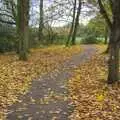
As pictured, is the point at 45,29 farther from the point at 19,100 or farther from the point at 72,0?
the point at 19,100

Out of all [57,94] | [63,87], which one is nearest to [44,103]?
[57,94]

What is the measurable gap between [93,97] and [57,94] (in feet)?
4.06

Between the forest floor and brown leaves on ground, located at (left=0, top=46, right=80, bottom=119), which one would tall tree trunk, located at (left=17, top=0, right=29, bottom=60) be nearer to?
brown leaves on ground, located at (left=0, top=46, right=80, bottom=119)

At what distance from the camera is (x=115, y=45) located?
14273 mm

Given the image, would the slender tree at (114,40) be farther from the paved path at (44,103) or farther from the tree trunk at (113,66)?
the paved path at (44,103)

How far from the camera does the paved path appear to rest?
31.9ft

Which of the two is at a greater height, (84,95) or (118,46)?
(118,46)

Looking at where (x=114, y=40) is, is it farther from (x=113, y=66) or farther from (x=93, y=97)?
(x=93, y=97)

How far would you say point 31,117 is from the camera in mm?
9539

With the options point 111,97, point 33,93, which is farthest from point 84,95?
point 33,93

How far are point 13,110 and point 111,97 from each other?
Answer: 363 cm

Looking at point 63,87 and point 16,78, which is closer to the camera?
point 63,87

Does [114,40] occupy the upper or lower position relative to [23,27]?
lower

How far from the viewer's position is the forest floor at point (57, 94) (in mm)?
9969
